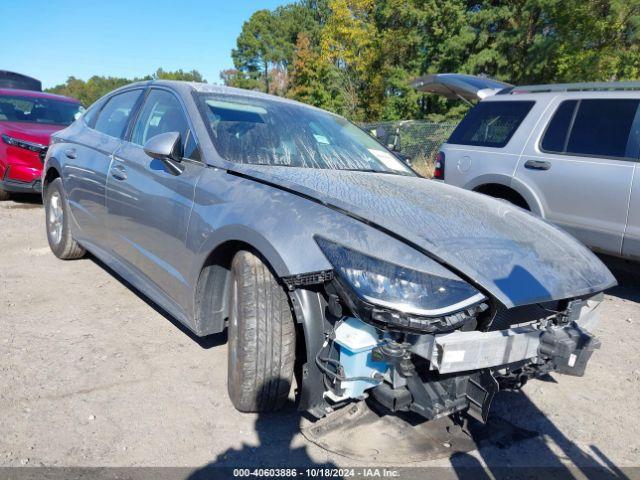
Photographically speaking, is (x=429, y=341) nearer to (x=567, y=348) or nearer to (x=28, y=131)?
(x=567, y=348)

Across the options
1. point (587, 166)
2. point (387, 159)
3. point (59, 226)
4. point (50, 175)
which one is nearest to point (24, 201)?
point (50, 175)

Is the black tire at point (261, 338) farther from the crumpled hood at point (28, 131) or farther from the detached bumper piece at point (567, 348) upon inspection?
the crumpled hood at point (28, 131)

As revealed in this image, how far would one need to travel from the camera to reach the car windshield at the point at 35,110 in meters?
8.15

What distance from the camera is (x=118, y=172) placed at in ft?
11.5

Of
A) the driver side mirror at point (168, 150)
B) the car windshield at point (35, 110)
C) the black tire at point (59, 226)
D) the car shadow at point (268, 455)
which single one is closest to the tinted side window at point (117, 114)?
the black tire at point (59, 226)

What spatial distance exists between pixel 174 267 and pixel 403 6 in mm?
29727

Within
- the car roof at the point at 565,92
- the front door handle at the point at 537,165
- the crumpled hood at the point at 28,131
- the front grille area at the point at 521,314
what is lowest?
the front grille area at the point at 521,314

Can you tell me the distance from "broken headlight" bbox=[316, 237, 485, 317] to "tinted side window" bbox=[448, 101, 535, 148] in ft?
12.2

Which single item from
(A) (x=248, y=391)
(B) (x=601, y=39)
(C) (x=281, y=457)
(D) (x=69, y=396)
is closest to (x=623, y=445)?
(C) (x=281, y=457)

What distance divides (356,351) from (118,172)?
2315mm

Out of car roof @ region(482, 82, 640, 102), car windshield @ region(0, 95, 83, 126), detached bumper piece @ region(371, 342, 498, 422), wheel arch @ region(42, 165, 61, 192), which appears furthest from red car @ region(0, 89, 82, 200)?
detached bumper piece @ region(371, 342, 498, 422)

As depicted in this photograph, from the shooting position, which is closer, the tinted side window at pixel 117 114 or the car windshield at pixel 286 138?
the car windshield at pixel 286 138

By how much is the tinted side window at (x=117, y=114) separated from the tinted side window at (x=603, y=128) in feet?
12.8

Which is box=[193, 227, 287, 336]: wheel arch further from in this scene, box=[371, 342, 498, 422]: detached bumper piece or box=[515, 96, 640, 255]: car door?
box=[515, 96, 640, 255]: car door
